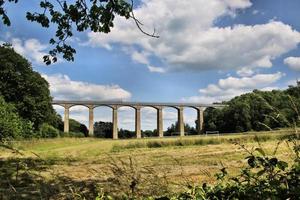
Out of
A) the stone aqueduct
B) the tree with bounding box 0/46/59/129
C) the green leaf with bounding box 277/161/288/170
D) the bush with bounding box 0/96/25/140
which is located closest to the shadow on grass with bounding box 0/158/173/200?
the green leaf with bounding box 277/161/288/170

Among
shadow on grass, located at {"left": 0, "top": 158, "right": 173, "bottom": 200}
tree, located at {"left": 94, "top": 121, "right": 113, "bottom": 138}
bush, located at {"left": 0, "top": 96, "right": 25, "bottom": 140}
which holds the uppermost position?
tree, located at {"left": 94, "top": 121, "right": 113, "bottom": 138}

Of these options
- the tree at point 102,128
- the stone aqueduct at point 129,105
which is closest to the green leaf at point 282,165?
the stone aqueduct at point 129,105

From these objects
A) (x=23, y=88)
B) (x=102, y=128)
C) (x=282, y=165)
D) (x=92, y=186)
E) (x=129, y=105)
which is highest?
(x=129, y=105)

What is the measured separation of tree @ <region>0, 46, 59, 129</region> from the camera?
4772 cm

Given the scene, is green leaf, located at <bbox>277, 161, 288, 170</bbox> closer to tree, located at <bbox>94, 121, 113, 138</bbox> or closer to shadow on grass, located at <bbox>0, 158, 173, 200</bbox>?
shadow on grass, located at <bbox>0, 158, 173, 200</bbox>

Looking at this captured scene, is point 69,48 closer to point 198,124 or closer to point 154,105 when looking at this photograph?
point 154,105

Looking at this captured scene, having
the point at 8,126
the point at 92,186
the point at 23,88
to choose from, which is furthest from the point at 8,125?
the point at 92,186

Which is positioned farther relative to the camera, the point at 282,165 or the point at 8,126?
the point at 8,126

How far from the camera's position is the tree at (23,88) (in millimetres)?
47719

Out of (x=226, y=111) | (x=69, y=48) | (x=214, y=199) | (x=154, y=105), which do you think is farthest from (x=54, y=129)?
(x=214, y=199)

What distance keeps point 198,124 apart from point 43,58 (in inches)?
3910

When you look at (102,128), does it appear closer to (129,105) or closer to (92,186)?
(129,105)

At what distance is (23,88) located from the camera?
48.8m

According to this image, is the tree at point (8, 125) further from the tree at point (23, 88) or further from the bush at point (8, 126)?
the tree at point (23, 88)
